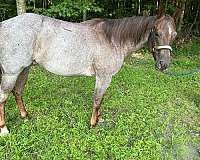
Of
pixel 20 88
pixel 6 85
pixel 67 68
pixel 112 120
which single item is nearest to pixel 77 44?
pixel 67 68

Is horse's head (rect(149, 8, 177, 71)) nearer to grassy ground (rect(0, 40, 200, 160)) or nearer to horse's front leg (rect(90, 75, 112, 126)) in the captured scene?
horse's front leg (rect(90, 75, 112, 126))

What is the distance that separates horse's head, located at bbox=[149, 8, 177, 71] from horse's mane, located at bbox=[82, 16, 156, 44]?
0.14m

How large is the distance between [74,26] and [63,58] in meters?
0.47

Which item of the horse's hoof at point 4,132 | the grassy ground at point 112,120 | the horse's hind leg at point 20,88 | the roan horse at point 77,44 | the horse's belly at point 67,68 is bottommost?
the grassy ground at point 112,120

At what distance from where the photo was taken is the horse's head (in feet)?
11.6

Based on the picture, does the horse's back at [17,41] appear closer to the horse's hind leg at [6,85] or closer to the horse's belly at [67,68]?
the horse's hind leg at [6,85]

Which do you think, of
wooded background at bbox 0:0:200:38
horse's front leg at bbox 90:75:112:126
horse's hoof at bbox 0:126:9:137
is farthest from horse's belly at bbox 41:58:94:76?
wooded background at bbox 0:0:200:38

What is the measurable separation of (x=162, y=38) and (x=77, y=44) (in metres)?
1.07

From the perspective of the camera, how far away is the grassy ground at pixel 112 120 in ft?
12.2

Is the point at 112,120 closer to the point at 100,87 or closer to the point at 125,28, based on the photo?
the point at 100,87

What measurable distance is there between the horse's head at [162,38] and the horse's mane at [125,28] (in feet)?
0.46

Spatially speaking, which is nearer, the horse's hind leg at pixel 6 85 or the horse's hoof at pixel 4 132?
the horse's hind leg at pixel 6 85

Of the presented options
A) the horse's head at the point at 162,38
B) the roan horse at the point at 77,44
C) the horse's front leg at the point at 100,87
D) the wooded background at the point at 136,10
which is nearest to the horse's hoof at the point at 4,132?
the roan horse at the point at 77,44

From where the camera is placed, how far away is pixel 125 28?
383 cm
